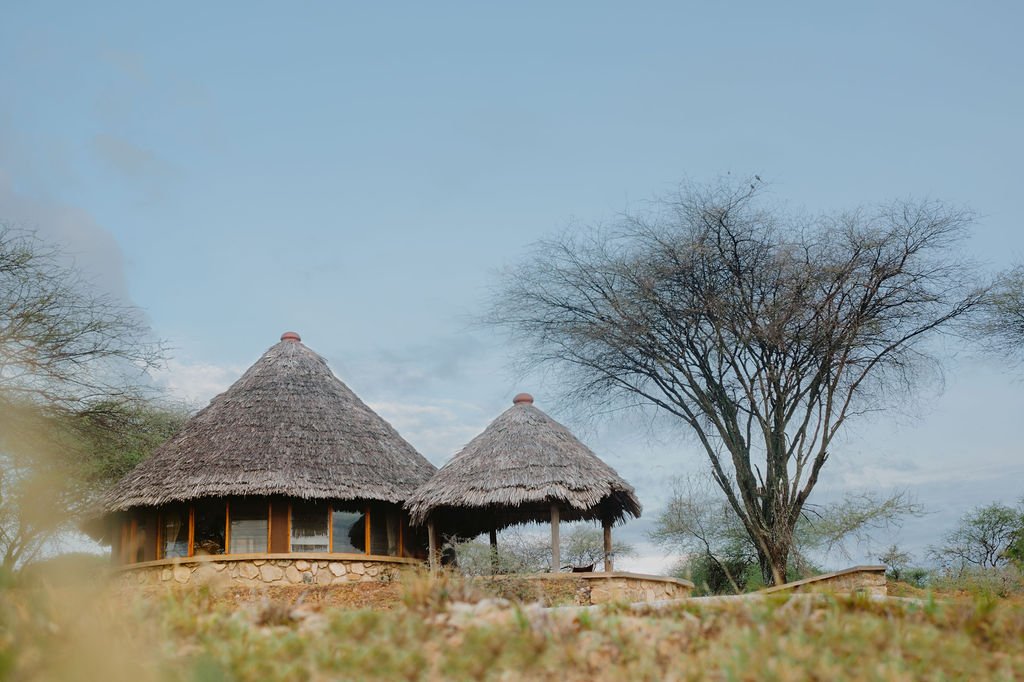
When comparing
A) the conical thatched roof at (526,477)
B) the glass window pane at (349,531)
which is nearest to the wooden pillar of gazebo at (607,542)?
the conical thatched roof at (526,477)

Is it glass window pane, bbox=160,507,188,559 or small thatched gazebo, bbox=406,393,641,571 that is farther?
glass window pane, bbox=160,507,188,559

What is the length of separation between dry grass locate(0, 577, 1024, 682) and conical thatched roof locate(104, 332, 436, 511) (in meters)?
9.55

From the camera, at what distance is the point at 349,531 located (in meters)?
16.5

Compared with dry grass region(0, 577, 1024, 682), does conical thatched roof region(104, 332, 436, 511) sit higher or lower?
higher

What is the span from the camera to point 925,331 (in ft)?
61.3

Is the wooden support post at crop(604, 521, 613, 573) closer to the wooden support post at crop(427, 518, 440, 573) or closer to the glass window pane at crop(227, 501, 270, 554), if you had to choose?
the wooden support post at crop(427, 518, 440, 573)

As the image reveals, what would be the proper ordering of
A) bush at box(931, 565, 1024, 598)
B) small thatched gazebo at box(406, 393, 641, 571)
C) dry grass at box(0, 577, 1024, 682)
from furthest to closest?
small thatched gazebo at box(406, 393, 641, 571), bush at box(931, 565, 1024, 598), dry grass at box(0, 577, 1024, 682)

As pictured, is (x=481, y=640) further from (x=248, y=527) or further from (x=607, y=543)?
(x=607, y=543)

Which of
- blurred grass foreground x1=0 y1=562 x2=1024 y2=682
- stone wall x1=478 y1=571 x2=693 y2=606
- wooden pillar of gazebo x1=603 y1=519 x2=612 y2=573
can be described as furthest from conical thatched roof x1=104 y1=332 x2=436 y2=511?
blurred grass foreground x1=0 y1=562 x2=1024 y2=682

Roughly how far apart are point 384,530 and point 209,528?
110 inches

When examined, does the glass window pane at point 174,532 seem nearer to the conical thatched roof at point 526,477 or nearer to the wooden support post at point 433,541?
the conical thatched roof at point 526,477

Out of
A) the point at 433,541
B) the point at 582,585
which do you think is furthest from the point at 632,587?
the point at 433,541

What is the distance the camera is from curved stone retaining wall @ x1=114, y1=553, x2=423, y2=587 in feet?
50.4

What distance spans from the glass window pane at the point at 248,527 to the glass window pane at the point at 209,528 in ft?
0.78
